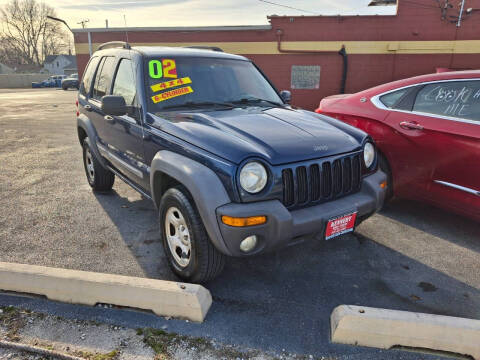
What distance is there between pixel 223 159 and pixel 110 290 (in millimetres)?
1220

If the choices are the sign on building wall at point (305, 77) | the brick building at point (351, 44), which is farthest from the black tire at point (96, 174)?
the sign on building wall at point (305, 77)

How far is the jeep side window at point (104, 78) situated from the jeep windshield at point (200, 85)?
88 cm

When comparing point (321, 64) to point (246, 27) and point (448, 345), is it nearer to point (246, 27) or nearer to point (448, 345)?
point (246, 27)

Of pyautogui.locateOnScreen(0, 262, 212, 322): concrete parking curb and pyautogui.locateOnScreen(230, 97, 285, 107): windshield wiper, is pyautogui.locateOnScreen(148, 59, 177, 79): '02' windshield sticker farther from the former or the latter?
pyautogui.locateOnScreen(0, 262, 212, 322): concrete parking curb

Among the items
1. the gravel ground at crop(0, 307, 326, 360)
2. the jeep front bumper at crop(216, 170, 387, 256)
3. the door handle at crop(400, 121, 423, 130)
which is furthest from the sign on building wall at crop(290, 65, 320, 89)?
the gravel ground at crop(0, 307, 326, 360)

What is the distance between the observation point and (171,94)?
10.6ft

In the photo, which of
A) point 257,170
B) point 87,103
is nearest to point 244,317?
point 257,170

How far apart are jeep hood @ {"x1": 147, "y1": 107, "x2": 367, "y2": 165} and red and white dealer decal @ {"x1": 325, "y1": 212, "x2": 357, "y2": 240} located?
1.59ft

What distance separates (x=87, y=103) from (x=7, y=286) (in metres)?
2.61

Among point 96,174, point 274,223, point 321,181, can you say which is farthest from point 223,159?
point 96,174

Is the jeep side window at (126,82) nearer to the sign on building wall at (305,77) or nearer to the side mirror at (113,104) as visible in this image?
Answer: the side mirror at (113,104)

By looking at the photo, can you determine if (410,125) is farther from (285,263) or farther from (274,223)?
(274,223)

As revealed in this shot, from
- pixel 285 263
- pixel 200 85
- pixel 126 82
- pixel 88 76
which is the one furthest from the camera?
pixel 88 76

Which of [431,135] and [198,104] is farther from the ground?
[198,104]
